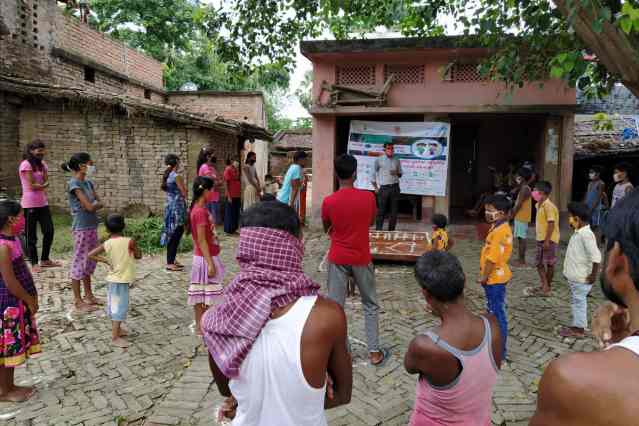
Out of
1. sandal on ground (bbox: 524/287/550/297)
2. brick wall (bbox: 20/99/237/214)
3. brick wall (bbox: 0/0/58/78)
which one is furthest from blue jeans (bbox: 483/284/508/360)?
brick wall (bbox: 0/0/58/78)

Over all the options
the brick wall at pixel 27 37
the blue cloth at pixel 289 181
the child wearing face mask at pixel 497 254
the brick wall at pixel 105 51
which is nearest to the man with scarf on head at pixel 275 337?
the child wearing face mask at pixel 497 254

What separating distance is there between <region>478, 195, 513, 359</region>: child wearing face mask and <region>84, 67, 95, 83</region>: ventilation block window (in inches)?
525

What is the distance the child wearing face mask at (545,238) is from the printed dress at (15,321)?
536 centimetres

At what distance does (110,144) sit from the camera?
10.9m

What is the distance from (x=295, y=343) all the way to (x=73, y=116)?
11.3 metres

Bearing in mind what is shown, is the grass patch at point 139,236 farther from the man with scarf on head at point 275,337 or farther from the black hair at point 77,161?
the man with scarf on head at point 275,337

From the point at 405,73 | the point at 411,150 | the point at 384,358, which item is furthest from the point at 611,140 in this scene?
the point at 384,358

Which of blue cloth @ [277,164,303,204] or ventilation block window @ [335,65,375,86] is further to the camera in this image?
ventilation block window @ [335,65,375,86]

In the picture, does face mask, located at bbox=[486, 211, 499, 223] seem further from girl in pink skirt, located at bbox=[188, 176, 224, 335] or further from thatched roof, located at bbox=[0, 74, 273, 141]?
thatched roof, located at bbox=[0, 74, 273, 141]

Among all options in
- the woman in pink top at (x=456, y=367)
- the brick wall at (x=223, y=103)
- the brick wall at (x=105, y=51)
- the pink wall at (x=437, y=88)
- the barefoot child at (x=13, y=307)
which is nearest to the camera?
the woman in pink top at (x=456, y=367)

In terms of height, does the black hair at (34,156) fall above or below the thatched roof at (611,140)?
below

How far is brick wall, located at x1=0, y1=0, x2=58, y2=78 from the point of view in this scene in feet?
35.0

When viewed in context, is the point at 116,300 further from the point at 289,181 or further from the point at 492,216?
the point at 289,181

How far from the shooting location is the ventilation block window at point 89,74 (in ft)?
44.3
